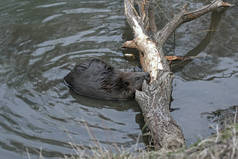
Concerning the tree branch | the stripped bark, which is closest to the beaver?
the stripped bark

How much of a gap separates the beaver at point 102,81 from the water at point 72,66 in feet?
0.49

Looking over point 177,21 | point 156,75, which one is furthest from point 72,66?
point 177,21

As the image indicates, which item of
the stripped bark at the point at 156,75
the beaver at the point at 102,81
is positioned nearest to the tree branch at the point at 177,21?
the stripped bark at the point at 156,75

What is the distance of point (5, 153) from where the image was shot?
5.47 metres

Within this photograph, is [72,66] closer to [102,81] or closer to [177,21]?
[102,81]

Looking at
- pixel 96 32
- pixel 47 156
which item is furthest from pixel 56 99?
pixel 96 32

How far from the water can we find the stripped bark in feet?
1.21

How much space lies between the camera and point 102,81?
702 cm

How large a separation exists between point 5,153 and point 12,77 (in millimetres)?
2308

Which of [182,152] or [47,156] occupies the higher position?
[182,152]

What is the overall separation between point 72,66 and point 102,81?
116cm

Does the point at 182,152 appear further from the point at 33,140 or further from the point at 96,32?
the point at 96,32

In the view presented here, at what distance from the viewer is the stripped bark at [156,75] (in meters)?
5.14

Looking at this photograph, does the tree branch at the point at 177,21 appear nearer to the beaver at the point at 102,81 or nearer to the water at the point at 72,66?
the water at the point at 72,66
